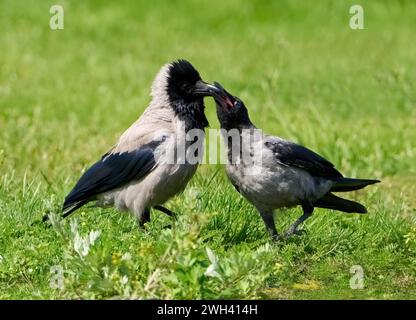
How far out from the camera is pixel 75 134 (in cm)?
1166

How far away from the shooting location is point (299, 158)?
7000 millimetres

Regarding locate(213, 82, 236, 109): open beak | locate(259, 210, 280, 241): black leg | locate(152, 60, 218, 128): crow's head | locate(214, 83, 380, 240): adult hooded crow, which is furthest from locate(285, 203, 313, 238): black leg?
locate(152, 60, 218, 128): crow's head

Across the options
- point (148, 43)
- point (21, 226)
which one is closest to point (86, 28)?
point (148, 43)

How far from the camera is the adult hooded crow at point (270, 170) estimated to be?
268 inches

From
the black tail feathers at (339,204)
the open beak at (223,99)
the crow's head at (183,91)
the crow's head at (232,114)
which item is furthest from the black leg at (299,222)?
the crow's head at (183,91)

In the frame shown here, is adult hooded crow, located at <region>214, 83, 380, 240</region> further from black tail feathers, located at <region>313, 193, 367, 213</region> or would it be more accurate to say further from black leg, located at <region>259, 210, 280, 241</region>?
black tail feathers, located at <region>313, 193, 367, 213</region>

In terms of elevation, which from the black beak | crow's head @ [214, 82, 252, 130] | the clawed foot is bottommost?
the clawed foot

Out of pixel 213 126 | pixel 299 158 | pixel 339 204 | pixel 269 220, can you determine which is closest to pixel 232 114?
pixel 299 158

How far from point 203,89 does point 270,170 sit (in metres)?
0.90

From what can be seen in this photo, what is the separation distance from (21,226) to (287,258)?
5.87 feet

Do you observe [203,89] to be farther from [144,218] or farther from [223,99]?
[144,218]

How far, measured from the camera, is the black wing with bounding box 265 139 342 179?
22.7 ft

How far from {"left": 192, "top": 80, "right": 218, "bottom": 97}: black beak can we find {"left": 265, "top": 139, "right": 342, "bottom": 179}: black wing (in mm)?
586

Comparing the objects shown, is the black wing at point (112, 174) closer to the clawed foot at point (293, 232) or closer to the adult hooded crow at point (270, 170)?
the adult hooded crow at point (270, 170)
